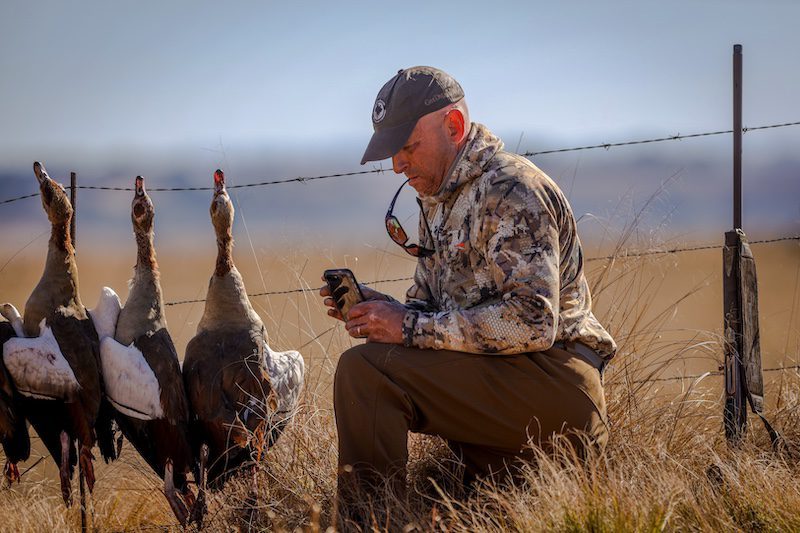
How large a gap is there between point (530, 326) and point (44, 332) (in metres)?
2.20

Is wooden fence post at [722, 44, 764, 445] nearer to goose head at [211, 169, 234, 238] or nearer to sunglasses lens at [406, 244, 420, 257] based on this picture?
sunglasses lens at [406, 244, 420, 257]

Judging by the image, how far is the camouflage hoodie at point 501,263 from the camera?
3.41 m

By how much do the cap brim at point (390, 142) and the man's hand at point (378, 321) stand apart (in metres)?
0.57

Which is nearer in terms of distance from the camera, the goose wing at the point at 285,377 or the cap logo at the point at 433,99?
the cap logo at the point at 433,99

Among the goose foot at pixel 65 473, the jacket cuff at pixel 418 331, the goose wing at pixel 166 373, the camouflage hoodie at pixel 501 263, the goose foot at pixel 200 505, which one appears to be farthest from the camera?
the goose wing at pixel 166 373

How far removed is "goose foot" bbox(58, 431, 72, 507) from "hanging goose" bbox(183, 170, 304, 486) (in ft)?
1.88

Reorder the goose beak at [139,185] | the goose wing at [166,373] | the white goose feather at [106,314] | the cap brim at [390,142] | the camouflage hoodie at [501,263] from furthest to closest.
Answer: the goose beak at [139,185]
the white goose feather at [106,314]
the goose wing at [166,373]
the cap brim at [390,142]
the camouflage hoodie at [501,263]

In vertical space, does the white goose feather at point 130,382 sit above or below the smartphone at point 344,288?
below

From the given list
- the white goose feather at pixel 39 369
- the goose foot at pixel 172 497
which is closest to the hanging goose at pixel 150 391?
the goose foot at pixel 172 497

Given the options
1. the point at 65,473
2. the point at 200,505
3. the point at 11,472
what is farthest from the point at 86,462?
the point at 200,505

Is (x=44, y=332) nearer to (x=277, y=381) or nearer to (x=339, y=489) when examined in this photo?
(x=277, y=381)

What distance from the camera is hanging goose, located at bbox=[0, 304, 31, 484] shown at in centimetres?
418

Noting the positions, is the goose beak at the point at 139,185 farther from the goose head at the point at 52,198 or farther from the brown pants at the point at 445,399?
the brown pants at the point at 445,399

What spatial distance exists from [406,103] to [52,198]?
179cm
